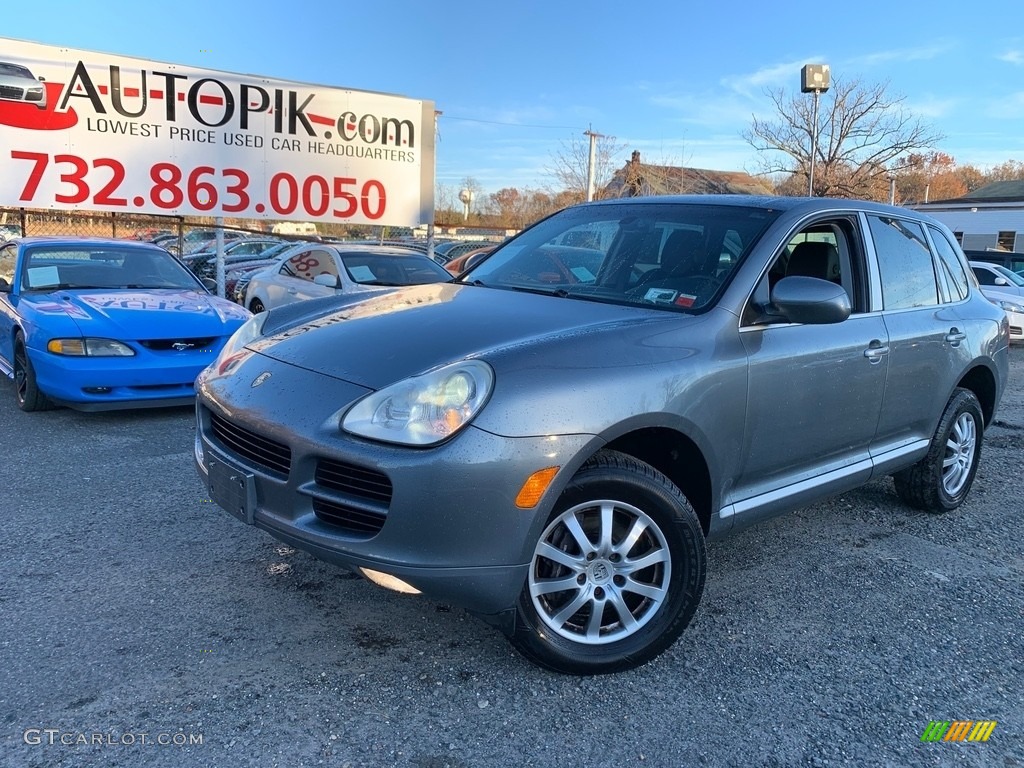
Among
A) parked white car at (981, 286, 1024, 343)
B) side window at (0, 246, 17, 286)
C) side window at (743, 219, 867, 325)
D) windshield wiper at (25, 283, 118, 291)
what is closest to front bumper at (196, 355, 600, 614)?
side window at (743, 219, 867, 325)

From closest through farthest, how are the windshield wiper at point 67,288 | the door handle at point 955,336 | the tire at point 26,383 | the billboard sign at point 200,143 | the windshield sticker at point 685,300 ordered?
the windshield sticker at point 685,300 → the door handle at point 955,336 → the tire at point 26,383 → the windshield wiper at point 67,288 → the billboard sign at point 200,143

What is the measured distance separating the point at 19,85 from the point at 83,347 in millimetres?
6168

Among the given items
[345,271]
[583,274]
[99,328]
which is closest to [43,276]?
[99,328]

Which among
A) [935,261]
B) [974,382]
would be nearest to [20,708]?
[935,261]

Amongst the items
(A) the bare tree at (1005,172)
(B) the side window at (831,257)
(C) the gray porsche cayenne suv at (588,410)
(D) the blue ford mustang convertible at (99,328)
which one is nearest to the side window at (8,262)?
(D) the blue ford mustang convertible at (99,328)

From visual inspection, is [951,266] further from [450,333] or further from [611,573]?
[450,333]

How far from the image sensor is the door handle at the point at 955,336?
4133 millimetres

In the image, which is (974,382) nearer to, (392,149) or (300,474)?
(300,474)

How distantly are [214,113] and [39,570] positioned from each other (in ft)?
30.2

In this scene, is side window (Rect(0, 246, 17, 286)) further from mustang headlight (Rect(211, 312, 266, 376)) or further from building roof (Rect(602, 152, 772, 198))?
building roof (Rect(602, 152, 772, 198))

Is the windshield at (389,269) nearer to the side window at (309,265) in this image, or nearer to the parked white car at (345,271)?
the parked white car at (345,271)

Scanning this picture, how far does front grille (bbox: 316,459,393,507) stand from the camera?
2361 mm

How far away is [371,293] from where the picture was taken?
3.91 meters

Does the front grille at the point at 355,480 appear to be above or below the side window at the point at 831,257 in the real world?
below
